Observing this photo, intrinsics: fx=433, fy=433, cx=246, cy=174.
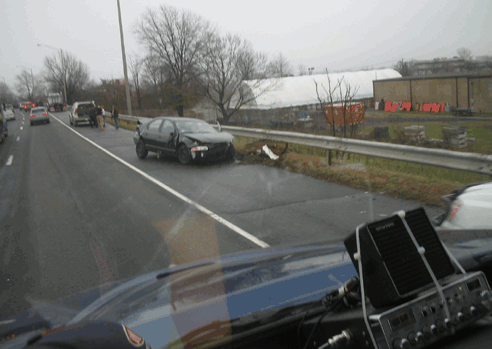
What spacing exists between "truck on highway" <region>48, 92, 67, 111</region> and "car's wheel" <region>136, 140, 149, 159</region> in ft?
215

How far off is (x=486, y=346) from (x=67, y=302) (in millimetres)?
3371

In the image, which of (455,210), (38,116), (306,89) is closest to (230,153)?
(455,210)

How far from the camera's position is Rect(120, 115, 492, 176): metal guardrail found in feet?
22.2

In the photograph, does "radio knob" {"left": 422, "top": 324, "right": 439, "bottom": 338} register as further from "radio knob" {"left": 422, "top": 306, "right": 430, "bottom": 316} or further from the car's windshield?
the car's windshield

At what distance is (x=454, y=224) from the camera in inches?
172

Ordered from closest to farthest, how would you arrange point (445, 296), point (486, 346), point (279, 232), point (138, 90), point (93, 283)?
point (486, 346) → point (445, 296) → point (93, 283) → point (279, 232) → point (138, 90)

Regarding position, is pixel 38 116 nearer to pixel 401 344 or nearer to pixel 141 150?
pixel 141 150

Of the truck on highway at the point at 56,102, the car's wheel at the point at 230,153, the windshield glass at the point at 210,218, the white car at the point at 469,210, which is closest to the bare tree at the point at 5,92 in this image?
the windshield glass at the point at 210,218

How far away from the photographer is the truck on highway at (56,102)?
245 ft

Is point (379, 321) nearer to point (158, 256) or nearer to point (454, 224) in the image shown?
point (454, 224)

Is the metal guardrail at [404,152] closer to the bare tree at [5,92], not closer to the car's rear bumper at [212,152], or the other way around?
the car's rear bumper at [212,152]

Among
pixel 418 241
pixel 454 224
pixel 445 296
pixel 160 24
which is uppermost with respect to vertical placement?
pixel 160 24

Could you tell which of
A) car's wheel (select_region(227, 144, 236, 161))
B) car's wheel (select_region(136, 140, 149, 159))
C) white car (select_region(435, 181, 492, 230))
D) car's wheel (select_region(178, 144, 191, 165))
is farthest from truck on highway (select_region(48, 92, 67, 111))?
white car (select_region(435, 181, 492, 230))

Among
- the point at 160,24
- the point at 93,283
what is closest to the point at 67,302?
the point at 93,283
